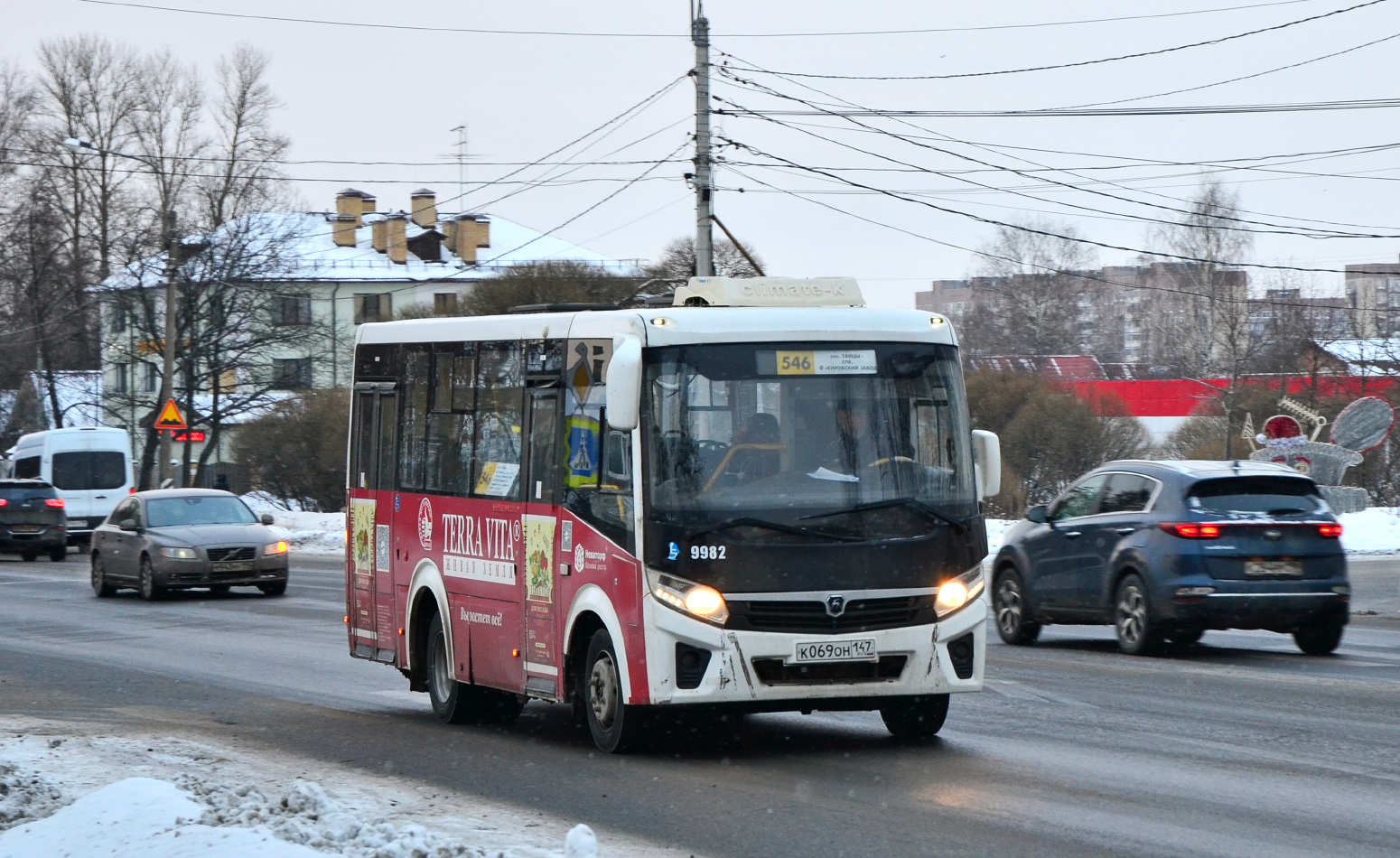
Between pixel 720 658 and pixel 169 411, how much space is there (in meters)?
33.7

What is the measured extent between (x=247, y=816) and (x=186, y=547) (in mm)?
18452

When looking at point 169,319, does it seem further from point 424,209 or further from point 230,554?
point 424,209

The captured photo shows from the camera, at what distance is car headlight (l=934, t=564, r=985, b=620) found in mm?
9445

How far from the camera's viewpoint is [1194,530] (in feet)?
47.9

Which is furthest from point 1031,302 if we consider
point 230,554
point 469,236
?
point 230,554

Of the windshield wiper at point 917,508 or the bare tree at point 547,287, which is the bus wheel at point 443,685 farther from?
the bare tree at point 547,287

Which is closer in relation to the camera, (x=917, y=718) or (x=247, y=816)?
(x=247, y=816)

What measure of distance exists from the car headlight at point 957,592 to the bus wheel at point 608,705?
1682 mm

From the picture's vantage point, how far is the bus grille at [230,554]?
2462 cm

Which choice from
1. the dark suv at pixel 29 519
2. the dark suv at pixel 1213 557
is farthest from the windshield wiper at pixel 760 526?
the dark suv at pixel 29 519

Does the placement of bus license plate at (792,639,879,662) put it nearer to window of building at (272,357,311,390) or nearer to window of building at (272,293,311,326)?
window of building at (272,357,311,390)

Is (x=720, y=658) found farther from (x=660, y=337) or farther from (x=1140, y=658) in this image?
(x=1140, y=658)

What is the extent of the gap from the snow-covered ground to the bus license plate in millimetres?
1755

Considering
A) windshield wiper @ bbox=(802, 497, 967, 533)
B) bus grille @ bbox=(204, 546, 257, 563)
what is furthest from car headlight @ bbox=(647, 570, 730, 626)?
bus grille @ bbox=(204, 546, 257, 563)
